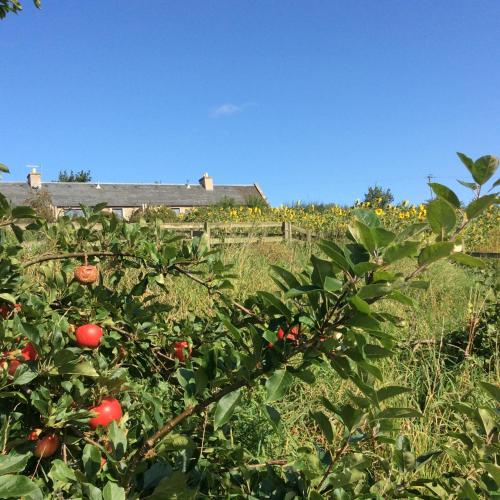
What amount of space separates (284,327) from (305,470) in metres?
0.31

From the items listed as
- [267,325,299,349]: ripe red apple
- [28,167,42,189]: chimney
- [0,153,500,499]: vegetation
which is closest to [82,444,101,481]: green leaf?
[0,153,500,499]: vegetation

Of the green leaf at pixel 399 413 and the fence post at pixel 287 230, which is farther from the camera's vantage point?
the fence post at pixel 287 230

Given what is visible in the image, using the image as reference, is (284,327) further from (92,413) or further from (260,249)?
(260,249)

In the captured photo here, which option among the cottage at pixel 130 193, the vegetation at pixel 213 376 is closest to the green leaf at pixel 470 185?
the vegetation at pixel 213 376

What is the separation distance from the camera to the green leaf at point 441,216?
0.65 metres

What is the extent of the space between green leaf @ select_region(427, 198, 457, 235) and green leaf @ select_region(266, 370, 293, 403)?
1.05 ft

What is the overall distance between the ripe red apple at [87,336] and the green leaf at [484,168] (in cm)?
95

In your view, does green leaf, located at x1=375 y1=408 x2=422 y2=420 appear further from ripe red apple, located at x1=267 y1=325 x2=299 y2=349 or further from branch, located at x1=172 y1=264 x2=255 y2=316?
branch, located at x1=172 y1=264 x2=255 y2=316

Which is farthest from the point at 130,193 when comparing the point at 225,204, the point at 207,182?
the point at 225,204

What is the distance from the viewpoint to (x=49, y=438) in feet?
3.41

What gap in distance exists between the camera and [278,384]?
0.75 meters

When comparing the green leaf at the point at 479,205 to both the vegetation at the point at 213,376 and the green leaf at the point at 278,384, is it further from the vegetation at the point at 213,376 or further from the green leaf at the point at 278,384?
the green leaf at the point at 278,384

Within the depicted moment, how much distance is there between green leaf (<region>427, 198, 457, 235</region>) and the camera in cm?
65

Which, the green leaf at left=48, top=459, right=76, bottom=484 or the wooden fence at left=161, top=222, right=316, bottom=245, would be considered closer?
the green leaf at left=48, top=459, right=76, bottom=484
